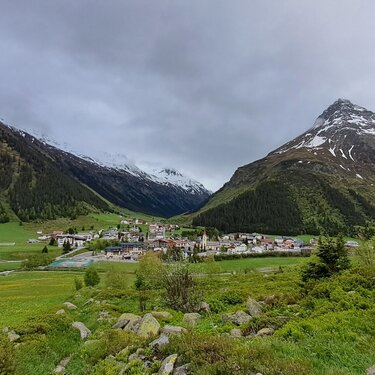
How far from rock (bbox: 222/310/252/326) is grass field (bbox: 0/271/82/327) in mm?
20496

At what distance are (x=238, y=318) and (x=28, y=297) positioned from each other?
54028mm

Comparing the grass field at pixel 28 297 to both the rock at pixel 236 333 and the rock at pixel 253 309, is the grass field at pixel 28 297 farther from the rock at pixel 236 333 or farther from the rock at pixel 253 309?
the rock at pixel 236 333

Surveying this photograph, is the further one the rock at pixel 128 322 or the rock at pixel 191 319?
the rock at pixel 191 319

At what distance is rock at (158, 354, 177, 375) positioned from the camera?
529 inches

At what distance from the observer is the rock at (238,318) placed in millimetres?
24688

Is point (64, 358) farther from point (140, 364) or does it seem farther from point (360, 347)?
point (360, 347)

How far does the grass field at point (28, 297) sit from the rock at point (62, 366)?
579 inches

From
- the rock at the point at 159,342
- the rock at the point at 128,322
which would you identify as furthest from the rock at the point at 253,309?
the rock at the point at 159,342

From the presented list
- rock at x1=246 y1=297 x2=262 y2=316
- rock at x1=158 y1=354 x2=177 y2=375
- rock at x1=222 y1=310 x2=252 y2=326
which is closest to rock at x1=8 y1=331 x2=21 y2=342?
rock at x1=158 y1=354 x2=177 y2=375

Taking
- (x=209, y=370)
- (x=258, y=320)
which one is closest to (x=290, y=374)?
(x=209, y=370)

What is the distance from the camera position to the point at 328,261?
33719 mm

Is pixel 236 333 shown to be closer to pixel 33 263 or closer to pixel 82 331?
pixel 82 331

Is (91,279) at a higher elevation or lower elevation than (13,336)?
lower

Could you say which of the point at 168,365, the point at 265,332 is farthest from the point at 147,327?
the point at 168,365
